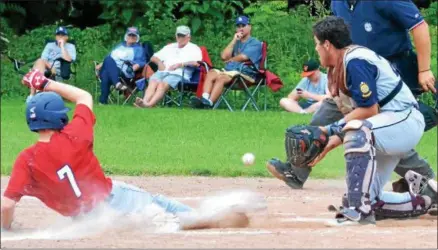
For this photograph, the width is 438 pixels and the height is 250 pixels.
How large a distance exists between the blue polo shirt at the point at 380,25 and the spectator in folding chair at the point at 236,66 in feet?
A: 26.9

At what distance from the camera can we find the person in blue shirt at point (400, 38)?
8.10m

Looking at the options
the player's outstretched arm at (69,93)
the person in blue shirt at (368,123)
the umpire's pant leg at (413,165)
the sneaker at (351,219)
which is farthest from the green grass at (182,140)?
the sneaker at (351,219)

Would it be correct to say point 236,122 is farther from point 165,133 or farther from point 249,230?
point 249,230

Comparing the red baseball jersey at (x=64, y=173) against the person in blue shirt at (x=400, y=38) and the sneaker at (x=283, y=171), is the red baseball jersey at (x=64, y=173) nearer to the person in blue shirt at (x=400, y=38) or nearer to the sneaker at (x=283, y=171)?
the person in blue shirt at (x=400, y=38)

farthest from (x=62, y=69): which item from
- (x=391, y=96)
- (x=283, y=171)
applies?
(x=391, y=96)

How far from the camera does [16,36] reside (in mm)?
22125

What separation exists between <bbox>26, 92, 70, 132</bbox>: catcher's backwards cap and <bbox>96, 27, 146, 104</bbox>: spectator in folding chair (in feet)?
34.9

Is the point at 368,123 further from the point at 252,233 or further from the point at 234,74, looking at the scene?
the point at 234,74

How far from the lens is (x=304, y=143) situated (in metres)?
8.38

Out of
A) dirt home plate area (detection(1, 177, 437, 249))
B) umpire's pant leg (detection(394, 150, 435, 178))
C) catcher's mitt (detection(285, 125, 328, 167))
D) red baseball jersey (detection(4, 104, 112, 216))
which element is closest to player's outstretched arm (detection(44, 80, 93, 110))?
red baseball jersey (detection(4, 104, 112, 216))

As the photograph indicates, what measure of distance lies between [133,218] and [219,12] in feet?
49.2

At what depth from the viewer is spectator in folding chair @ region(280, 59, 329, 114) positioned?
15.3 metres

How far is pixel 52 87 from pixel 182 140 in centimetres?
659

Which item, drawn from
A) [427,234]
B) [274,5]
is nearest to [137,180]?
[427,234]
